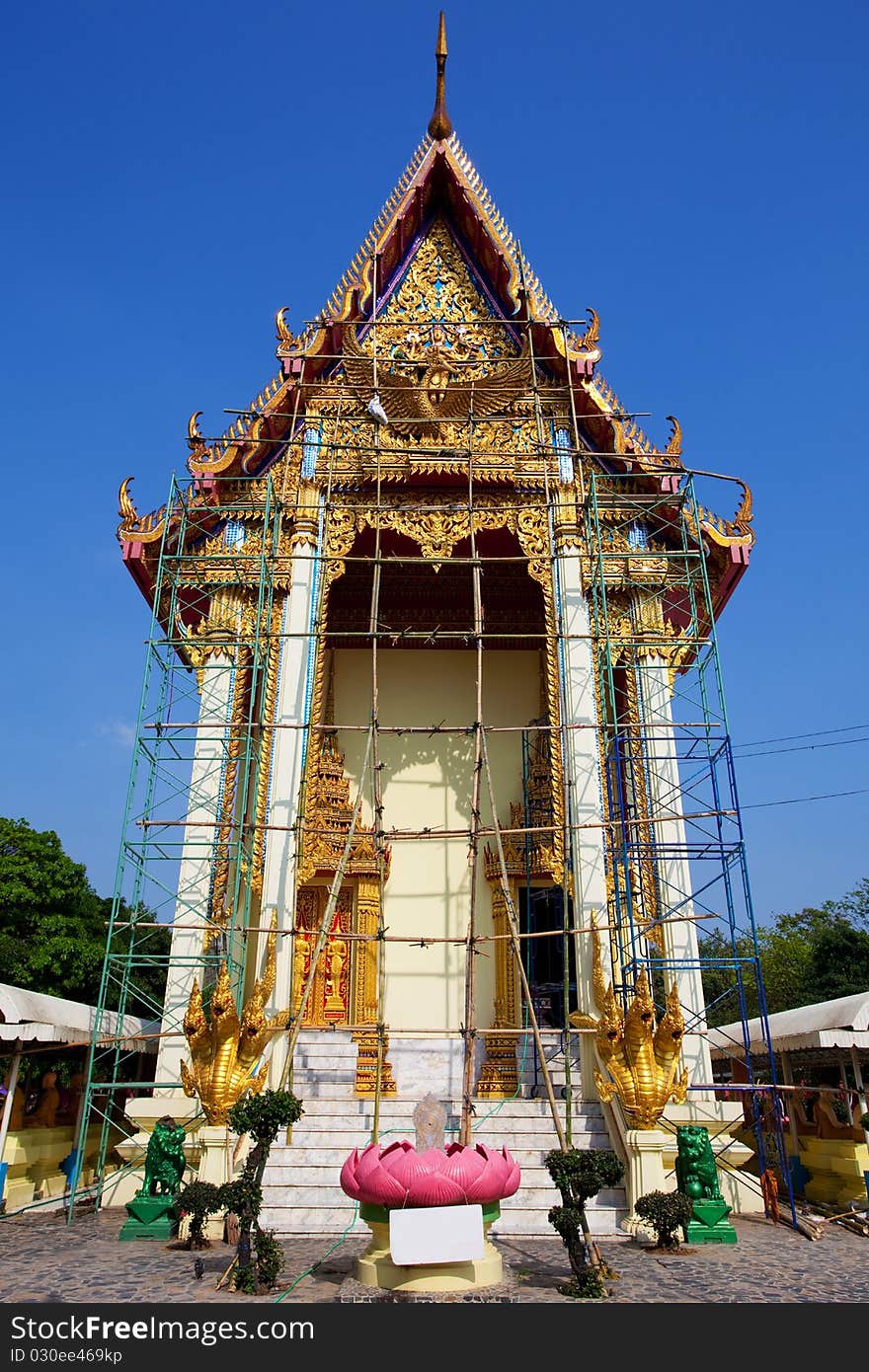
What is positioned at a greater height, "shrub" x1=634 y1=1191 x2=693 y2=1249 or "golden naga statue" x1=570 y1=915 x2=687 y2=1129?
"golden naga statue" x1=570 y1=915 x2=687 y2=1129

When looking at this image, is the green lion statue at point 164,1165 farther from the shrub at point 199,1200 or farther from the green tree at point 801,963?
the green tree at point 801,963

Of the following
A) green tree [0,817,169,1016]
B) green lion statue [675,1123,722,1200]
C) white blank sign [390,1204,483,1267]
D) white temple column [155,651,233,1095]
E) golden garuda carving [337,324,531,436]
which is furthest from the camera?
green tree [0,817,169,1016]

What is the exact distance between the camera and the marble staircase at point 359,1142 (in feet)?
23.3

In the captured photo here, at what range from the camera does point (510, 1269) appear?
571 cm

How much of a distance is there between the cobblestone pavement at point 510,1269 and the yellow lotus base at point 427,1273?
11 cm

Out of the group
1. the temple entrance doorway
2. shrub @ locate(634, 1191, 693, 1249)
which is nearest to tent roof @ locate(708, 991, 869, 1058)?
the temple entrance doorway

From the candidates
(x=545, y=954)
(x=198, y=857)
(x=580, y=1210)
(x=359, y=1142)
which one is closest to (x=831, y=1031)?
(x=359, y=1142)

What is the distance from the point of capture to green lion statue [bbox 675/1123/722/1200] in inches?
276

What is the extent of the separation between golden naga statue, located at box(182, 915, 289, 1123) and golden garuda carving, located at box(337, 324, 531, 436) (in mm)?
6759

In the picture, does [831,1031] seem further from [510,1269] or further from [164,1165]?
[164,1165]

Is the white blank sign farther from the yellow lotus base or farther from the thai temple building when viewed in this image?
the thai temple building

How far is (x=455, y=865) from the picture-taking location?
41.1 feet

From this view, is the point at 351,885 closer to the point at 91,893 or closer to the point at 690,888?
the point at 690,888
